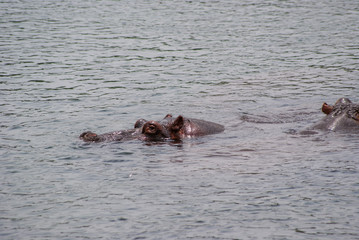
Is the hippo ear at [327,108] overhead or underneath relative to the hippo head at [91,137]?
overhead

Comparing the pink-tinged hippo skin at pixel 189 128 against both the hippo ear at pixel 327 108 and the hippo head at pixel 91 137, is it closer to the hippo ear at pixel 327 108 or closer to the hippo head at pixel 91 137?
the hippo head at pixel 91 137

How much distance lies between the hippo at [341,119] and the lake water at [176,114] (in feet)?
1.07

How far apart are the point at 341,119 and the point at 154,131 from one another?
347 centimetres

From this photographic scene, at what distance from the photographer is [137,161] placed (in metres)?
10.1

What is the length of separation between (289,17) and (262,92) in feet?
46.5

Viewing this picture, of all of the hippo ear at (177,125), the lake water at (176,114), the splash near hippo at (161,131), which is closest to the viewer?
the lake water at (176,114)

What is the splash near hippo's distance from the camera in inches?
438

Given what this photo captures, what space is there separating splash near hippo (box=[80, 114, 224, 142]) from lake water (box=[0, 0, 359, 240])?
245mm

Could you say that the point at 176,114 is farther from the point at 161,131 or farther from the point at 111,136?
the point at 111,136

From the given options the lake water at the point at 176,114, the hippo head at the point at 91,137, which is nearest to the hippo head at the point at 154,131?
the lake water at the point at 176,114

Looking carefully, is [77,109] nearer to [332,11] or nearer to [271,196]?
[271,196]

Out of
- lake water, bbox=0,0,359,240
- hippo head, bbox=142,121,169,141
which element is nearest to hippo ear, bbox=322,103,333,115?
lake water, bbox=0,0,359,240

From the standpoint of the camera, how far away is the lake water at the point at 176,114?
7723 millimetres

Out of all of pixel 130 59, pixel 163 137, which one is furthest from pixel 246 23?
pixel 163 137
